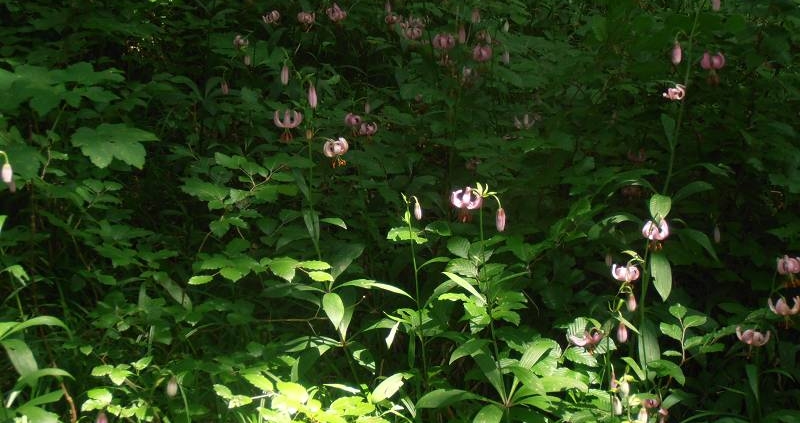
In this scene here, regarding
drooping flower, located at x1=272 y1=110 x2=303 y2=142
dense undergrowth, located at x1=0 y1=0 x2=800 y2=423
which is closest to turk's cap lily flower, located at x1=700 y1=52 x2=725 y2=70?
dense undergrowth, located at x1=0 y1=0 x2=800 y2=423

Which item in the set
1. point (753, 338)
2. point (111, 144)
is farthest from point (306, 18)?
point (753, 338)

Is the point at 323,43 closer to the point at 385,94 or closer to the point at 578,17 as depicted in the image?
the point at 385,94

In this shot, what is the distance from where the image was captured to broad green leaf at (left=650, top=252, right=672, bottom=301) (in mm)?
2041

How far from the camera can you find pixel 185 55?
407 centimetres

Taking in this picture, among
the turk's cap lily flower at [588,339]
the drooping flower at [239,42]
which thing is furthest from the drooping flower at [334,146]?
the drooping flower at [239,42]

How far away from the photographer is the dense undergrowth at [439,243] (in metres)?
2.03

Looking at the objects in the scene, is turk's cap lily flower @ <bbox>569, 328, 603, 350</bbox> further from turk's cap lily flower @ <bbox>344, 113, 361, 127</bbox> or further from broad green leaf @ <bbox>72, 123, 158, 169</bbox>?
broad green leaf @ <bbox>72, 123, 158, 169</bbox>

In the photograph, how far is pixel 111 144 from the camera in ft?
6.69

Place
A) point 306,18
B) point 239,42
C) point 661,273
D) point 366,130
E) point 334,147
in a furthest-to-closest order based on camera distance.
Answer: point 306,18
point 239,42
point 366,130
point 334,147
point 661,273

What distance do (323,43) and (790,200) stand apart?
2.24 metres

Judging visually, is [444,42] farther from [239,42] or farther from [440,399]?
[440,399]

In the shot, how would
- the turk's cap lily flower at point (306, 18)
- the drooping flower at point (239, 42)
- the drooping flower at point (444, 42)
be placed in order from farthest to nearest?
the turk's cap lily flower at point (306, 18), the drooping flower at point (239, 42), the drooping flower at point (444, 42)

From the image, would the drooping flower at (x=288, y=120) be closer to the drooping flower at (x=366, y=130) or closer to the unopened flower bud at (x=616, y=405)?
the drooping flower at (x=366, y=130)

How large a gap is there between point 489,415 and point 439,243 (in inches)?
35.2
